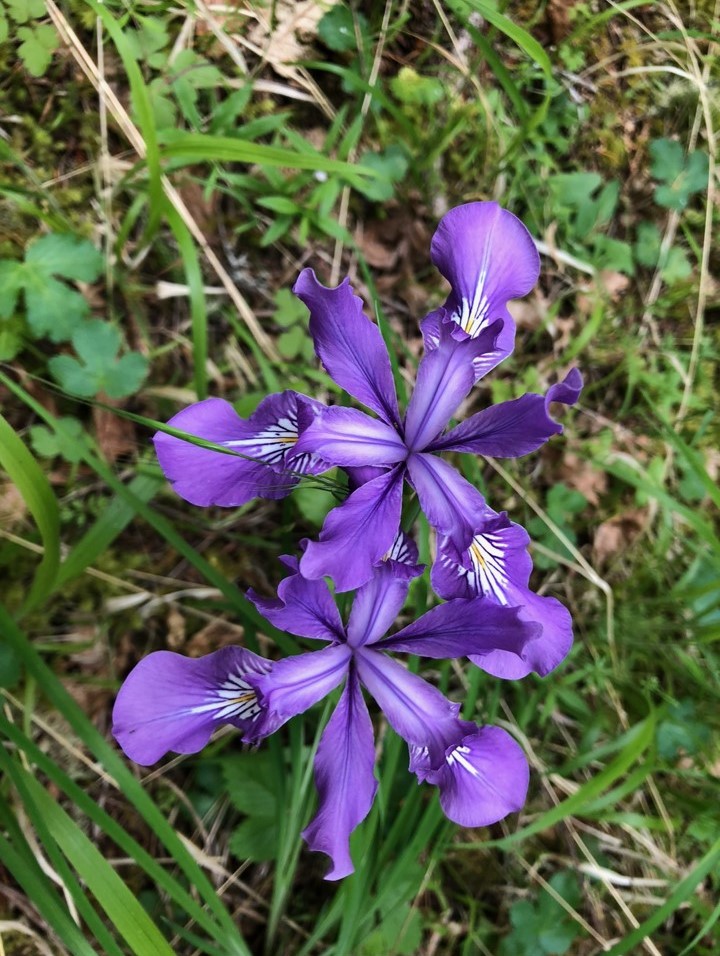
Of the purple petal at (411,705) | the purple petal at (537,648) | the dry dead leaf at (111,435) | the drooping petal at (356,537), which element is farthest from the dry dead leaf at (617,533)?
the dry dead leaf at (111,435)

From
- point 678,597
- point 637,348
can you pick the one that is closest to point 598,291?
point 637,348

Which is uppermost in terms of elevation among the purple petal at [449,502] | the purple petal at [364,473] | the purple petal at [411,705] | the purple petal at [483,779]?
the purple petal at [364,473]

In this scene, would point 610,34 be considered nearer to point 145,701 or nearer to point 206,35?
point 206,35

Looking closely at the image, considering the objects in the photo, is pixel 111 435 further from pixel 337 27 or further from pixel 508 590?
pixel 337 27

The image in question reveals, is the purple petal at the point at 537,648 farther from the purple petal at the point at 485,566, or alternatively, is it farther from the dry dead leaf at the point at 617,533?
the dry dead leaf at the point at 617,533

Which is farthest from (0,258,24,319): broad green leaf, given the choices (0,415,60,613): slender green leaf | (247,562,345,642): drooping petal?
(247,562,345,642): drooping petal

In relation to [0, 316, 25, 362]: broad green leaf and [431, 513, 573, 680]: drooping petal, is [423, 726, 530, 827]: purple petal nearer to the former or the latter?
[431, 513, 573, 680]: drooping petal
